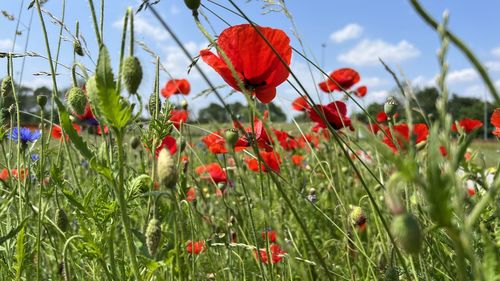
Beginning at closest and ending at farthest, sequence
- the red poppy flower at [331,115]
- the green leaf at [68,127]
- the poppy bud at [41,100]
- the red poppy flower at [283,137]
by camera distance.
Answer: the green leaf at [68,127] → the poppy bud at [41,100] → the red poppy flower at [331,115] → the red poppy flower at [283,137]

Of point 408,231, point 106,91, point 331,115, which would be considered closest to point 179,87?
point 331,115

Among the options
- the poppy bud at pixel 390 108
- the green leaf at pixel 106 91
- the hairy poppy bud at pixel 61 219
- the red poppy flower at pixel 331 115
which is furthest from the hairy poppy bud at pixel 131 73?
the red poppy flower at pixel 331 115

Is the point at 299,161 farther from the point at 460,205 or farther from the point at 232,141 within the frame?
the point at 460,205

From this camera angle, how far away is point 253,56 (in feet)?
Answer: 2.90

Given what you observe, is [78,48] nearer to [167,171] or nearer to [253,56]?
[253,56]

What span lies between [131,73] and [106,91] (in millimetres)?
57

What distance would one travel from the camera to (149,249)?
0.66 m

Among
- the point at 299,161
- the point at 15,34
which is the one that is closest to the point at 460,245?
the point at 15,34

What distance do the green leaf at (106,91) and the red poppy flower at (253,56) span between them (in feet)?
1.03

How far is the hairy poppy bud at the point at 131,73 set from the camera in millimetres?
584

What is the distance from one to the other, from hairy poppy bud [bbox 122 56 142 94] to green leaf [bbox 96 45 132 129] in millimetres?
38

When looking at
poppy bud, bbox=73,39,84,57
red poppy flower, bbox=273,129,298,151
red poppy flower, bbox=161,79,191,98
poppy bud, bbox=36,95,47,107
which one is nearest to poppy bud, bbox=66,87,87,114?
poppy bud, bbox=73,39,84,57

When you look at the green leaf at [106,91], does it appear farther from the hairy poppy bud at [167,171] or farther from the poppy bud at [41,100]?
the poppy bud at [41,100]

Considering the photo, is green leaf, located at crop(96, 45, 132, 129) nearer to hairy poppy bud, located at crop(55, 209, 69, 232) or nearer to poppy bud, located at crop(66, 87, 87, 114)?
poppy bud, located at crop(66, 87, 87, 114)
